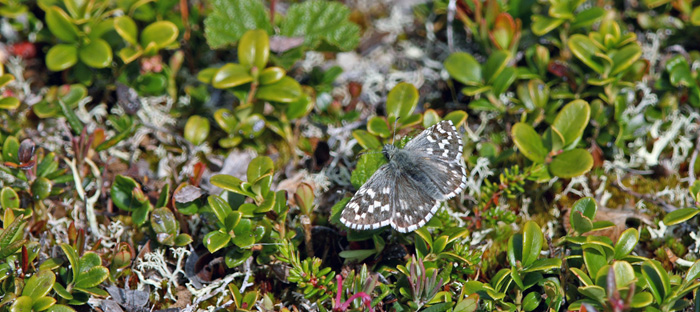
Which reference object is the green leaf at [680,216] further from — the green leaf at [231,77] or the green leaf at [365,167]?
the green leaf at [231,77]

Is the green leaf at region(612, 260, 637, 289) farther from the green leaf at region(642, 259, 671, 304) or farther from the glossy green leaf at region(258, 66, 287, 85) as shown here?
the glossy green leaf at region(258, 66, 287, 85)

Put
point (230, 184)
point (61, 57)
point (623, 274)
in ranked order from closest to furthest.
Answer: point (623, 274)
point (230, 184)
point (61, 57)

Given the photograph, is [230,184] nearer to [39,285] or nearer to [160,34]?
[39,285]

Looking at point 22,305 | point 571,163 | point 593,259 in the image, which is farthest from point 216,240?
point 571,163

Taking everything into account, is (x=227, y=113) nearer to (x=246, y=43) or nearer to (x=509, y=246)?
(x=246, y=43)

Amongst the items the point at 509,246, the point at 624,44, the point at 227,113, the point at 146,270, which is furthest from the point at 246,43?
the point at 624,44

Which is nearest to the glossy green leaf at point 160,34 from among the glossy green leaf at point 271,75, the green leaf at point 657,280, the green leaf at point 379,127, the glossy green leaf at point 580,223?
the glossy green leaf at point 271,75
